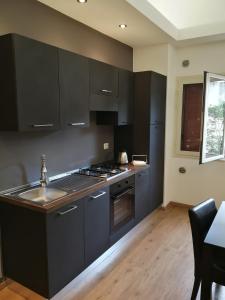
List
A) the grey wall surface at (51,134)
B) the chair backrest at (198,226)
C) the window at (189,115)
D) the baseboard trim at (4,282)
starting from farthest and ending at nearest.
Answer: the window at (189,115) < the baseboard trim at (4,282) < the grey wall surface at (51,134) < the chair backrest at (198,226)

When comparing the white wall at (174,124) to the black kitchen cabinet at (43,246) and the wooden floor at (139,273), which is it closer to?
the wooden floor at (139,273)

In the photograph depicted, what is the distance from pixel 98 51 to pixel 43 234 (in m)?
2.30

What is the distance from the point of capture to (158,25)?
2920 millimetres

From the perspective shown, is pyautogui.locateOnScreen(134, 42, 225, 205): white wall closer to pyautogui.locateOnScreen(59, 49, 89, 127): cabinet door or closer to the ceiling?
the ceiling

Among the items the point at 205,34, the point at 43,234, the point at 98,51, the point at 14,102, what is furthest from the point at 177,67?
the point at 43,234

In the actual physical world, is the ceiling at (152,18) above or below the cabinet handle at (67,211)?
above

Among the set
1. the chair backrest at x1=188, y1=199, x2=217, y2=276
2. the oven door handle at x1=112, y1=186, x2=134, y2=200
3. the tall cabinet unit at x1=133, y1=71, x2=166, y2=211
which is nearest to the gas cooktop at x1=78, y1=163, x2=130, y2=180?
the oven door handle at x1=112, y1=186, x2=134, y2=200

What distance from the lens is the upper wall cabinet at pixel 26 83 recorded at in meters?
1.85

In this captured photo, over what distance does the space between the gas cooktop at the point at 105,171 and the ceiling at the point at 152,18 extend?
1687 millimetres

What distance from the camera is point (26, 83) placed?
6.31ft

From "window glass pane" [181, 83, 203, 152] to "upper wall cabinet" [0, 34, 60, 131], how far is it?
95.6 inches

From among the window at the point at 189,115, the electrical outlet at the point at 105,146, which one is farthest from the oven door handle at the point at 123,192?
the window at the point at 189,115

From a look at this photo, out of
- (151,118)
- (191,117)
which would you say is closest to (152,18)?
(151,118)

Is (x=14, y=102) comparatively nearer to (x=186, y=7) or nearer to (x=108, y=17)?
(x=108, y=17)
